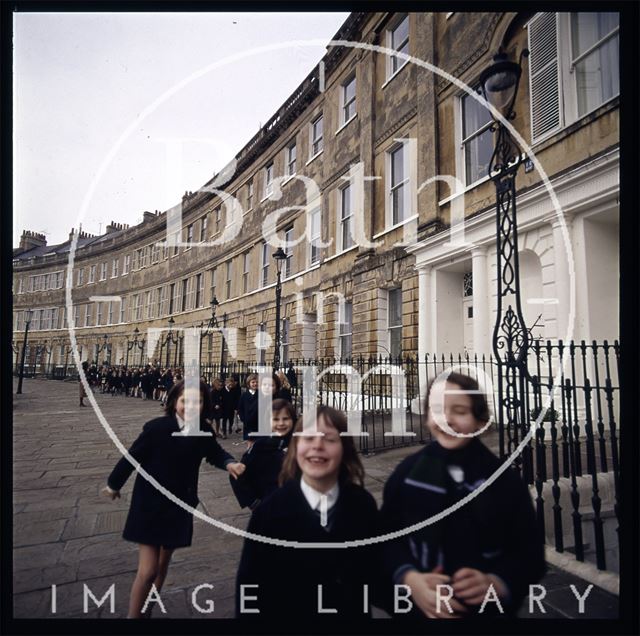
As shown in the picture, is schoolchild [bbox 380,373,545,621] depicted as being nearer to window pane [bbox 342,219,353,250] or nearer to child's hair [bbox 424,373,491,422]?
child's hair [bbox 424,373,491,422]

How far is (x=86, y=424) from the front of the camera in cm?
1033

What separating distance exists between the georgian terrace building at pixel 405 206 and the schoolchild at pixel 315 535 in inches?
84.7

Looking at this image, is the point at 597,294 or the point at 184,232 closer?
the point at 597,294

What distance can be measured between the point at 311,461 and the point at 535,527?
0.91 metres

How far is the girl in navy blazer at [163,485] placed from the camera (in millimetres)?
2355

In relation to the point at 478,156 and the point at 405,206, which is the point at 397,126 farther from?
the point at 478,156

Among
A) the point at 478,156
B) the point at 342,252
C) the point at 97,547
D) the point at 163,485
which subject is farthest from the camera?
the point at 342,252

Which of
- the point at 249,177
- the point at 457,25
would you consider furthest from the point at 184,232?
the point at 457,25

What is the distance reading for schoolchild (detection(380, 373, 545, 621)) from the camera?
1580 millimetres

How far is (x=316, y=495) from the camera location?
5.65 feet

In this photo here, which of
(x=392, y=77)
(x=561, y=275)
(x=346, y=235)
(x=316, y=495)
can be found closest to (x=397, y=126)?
(x=392, y=77)

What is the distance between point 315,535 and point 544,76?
323 inches

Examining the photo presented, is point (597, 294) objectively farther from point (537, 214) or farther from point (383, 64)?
point (383, 64)
